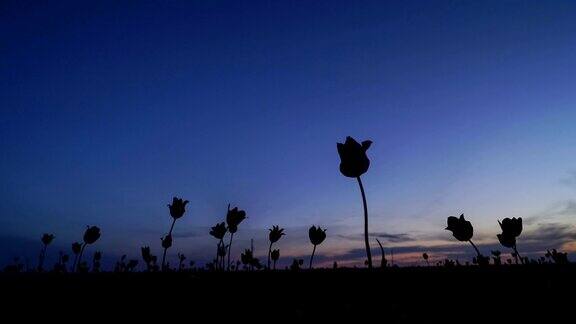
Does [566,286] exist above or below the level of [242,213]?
below

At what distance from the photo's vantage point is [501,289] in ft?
21.1

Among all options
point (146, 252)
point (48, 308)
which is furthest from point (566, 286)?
point (146, 252)

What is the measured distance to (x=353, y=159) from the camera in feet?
34.5

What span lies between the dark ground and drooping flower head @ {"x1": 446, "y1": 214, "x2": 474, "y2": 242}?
29.0 feet

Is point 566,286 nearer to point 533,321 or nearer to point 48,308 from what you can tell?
point 533,321

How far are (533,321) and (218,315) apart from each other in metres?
3.77

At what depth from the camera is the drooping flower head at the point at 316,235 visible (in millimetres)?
21531

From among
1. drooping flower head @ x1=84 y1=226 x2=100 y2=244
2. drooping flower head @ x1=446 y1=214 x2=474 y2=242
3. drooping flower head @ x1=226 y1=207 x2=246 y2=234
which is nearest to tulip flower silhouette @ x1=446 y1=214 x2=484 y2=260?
drooping flower head @ x1=446 y1=214 x2=474 y2=242

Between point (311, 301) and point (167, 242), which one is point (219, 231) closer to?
point (167, 242)

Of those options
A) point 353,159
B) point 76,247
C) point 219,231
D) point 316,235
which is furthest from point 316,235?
point 76,247

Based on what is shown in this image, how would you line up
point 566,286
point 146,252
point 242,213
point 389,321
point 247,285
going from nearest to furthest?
point 389,321 → point 566,286 → point 247,285 → point 242,213 → point 146,252

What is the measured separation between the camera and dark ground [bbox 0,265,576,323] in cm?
459

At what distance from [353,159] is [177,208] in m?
14.5

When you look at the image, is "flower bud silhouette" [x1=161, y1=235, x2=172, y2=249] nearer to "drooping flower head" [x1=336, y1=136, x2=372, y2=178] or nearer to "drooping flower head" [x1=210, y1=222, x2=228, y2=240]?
"drooping flower head" [x1=210, y1=222, x2=228, y2=240]
